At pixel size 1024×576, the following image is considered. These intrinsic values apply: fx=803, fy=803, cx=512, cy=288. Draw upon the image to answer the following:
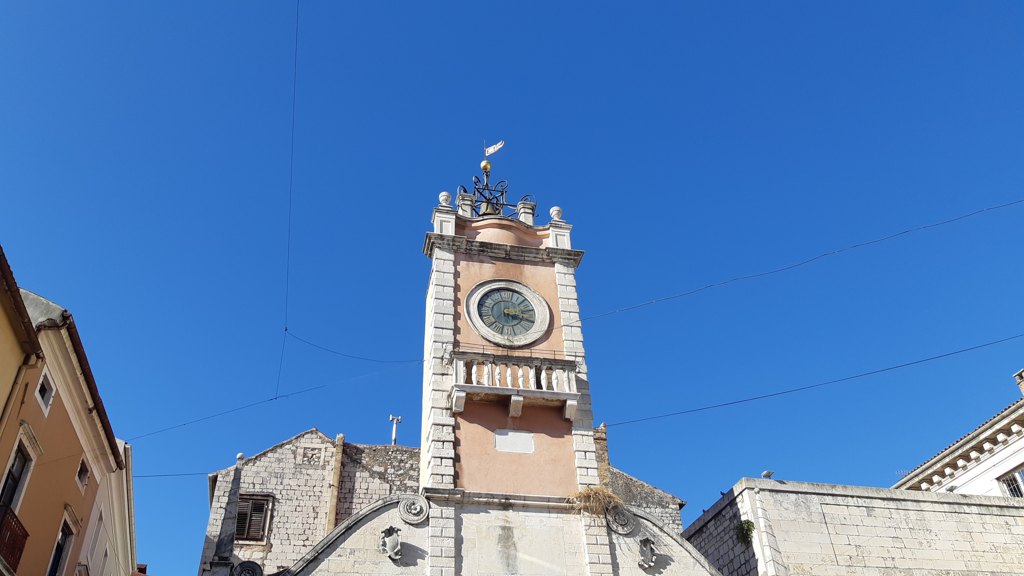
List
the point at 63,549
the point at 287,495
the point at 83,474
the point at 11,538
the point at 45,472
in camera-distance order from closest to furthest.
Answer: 1. the point at 11,538
2. the point at 45,472
3. the point at 63,549
4. the point at 83,474
5. the point at 287,495

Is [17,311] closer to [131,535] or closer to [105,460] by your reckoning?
[105,460]

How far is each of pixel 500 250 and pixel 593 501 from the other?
6.20m

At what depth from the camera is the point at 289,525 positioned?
25047 millimetres

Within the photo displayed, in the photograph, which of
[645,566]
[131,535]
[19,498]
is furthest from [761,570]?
[131,535]

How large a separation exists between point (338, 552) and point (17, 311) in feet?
21.5

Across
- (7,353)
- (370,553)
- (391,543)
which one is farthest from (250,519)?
(7,353)

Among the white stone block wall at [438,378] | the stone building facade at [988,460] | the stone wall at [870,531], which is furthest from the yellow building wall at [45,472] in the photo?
the stone building facade at [988,460]

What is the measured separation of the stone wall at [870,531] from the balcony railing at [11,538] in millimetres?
13224

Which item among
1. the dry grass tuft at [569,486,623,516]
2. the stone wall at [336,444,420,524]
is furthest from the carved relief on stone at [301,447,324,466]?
the dry grass tuft at [569,486,623,516]

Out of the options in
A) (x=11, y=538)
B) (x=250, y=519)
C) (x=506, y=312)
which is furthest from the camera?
(x=250, y=519)

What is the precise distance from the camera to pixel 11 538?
40.0 feet

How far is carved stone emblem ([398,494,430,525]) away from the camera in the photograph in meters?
14.8

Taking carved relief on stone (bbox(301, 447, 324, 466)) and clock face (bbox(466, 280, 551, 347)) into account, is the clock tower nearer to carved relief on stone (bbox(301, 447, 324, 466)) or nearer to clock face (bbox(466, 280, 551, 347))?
clock face (bbox(466, 280, 551, 347))

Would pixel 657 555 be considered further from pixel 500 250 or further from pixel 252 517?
pixel 252 517
